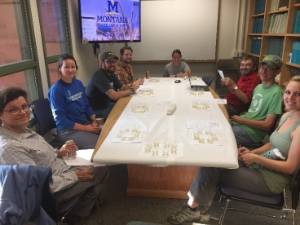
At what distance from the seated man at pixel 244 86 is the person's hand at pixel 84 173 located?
1598 mm

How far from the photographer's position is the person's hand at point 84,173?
1.57 meters

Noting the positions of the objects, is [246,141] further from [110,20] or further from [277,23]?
[110,20]

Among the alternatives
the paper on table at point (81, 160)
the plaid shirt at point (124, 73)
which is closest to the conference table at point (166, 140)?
the paper on table at point (81, 160)

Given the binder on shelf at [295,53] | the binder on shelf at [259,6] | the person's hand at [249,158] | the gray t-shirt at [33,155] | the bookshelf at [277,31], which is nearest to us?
the gray t-shirt at [33,155]

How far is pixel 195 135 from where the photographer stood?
63.4 inches

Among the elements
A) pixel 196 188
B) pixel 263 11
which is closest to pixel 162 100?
pixel 196 188

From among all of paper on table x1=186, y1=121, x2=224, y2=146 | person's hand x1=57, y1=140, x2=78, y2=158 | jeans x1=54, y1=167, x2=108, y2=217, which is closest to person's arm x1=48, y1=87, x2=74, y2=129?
person's hand x1=57, y1=140, x2=78, y2=158

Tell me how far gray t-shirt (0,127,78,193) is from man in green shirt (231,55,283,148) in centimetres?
142

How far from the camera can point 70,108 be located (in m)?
2.28

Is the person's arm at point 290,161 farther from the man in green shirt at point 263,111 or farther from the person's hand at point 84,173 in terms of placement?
the person's hand at point 84,173

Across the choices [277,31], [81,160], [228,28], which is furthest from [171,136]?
[228,28]

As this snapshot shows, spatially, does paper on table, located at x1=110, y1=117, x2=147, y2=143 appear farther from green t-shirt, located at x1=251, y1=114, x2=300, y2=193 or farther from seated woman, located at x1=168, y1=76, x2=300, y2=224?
green t-shirt, located at x1=251, y1=114, x2=300, y2=193

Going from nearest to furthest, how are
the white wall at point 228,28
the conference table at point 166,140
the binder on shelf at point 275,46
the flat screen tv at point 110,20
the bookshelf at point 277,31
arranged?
the conference table at point 166,140
the bookshelf at point 277,31
the binder on shelf at point 275,46
the flat screen tv at point 110,20
the white wall at point 228,28

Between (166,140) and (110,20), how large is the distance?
9.87 feet
